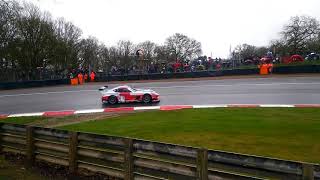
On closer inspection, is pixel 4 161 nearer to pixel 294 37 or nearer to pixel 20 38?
pixel 20 38

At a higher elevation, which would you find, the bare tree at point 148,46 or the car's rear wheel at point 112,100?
the bare tree at point 148,46

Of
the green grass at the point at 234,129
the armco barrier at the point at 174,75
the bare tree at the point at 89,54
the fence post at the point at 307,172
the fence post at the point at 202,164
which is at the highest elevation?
the bare tree at the point at 89,54

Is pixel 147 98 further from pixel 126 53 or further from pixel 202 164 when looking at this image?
pixel 126 53

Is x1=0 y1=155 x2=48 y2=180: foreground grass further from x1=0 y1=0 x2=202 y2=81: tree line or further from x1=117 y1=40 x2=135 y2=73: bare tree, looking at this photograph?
x1=117 y1=40 x2=135 y2=73: bare tree

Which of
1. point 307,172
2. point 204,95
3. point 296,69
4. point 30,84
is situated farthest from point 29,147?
point 296,69

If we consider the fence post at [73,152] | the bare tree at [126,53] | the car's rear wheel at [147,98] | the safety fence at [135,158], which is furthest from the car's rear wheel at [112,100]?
the bare tree at [126,53]

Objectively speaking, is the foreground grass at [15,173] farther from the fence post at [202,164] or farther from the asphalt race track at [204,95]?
the asphalt race track at [204,95]

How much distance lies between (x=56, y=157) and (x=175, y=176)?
3613 mm

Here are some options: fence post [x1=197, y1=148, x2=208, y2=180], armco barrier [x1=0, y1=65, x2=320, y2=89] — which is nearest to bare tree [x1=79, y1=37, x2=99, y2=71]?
armco barrier [x1=0, y1=65, x2=320, y2=89]

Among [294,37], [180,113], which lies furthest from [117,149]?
[294,37]

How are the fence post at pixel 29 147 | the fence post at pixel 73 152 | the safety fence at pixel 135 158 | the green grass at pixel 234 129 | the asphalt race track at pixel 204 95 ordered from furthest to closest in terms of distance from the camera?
the asphalt race track at pixel 204 95
the green grass at pixel 234 129
the fence post at pixel 29 147
the fence post at pixel 73 152
the safety fence at pixel 135 158

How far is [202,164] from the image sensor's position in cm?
681

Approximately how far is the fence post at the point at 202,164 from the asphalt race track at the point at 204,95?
17.4 m

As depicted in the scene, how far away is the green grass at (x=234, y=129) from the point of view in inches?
457
